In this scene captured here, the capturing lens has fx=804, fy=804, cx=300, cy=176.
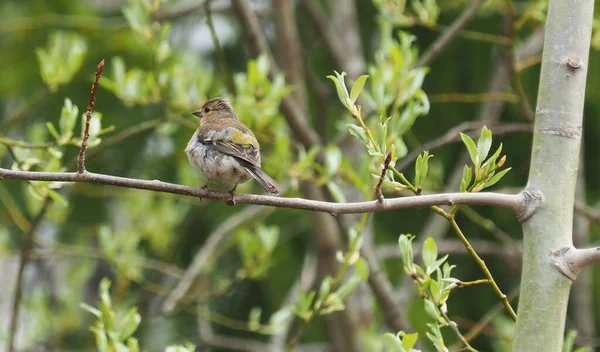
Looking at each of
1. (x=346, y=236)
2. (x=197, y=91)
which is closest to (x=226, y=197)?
(x=197, y=91)

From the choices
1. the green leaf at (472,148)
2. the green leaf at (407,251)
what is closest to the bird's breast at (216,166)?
the green leaf at (407,251)

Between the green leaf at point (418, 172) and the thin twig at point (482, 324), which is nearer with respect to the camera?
the green leaf at point (418, 172)

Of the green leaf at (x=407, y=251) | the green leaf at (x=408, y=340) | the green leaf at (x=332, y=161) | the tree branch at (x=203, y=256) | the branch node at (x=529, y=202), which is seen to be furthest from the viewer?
the tree branch at (x=203, y=256)

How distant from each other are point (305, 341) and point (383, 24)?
2.42 meters

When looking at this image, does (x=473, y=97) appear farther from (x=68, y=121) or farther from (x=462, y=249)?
(x=68, y=121)

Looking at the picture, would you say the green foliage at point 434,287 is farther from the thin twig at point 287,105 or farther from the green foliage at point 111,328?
the thin twig at point 287,105

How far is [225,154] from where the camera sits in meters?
2.90

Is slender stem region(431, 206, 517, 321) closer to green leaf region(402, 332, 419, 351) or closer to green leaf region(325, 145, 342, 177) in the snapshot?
green leaf region(402, 332, 419, 351)

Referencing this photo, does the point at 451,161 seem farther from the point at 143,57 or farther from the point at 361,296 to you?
the point at 143,57

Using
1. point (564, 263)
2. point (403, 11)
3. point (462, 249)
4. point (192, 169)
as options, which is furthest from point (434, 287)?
point (192, 169)

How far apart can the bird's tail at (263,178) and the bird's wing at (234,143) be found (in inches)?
1.0

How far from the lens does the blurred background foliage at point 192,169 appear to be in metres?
4.00

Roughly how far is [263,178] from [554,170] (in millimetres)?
972

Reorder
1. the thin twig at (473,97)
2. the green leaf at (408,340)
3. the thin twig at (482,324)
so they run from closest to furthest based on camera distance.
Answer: the green leaf at (408,340) < the thin twig at (482,324) < the thin twig at (473,97)
